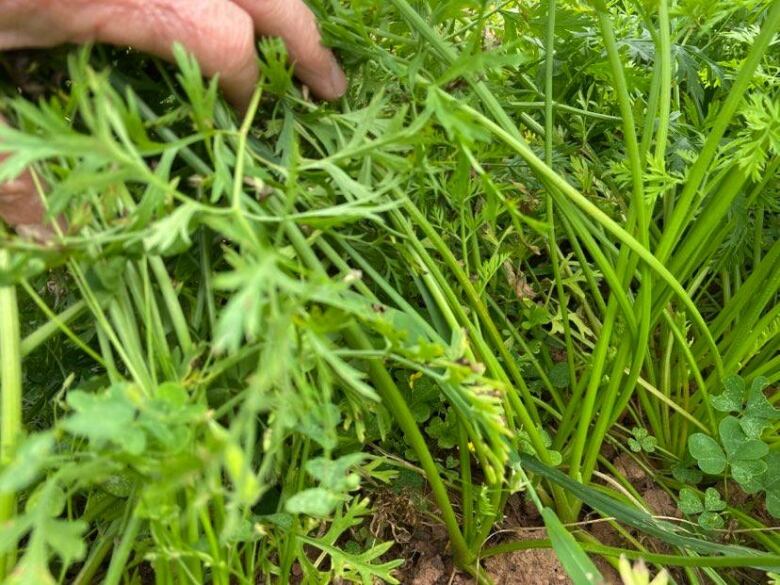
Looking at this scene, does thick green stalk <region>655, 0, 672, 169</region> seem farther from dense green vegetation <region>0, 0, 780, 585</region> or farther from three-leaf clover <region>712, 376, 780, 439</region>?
three-leaf clover <region>712, 376, 780, 439</region>

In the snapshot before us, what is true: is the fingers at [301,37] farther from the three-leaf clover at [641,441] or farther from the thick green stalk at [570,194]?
the three-leaf clover at [641,441]

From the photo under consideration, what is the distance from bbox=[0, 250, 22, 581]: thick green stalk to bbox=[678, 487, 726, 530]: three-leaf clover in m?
0.77

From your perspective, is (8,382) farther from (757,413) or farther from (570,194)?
(757,413)

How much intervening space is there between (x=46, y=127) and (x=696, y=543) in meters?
0.74

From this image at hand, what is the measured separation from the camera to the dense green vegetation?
46 centimetres

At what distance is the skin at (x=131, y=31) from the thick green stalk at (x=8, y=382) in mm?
65

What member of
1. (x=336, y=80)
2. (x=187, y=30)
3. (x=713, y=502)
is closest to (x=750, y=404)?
(x=713, y=502)

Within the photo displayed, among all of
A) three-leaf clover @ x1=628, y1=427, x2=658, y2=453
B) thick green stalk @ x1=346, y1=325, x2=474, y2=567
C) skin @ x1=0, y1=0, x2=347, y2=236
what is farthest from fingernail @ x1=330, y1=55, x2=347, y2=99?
three-leaf clover @ x1=628, y1=427, x2=658, y2=453

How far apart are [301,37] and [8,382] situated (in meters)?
0.42

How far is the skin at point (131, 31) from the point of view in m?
0.57

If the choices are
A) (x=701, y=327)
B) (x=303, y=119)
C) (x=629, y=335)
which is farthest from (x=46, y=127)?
(x=701, y=327)

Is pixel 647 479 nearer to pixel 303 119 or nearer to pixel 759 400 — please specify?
pixel 759 400

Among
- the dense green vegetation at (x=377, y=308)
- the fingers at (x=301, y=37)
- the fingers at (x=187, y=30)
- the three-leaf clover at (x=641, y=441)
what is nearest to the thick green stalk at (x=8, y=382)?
the dense green vegetation at (x=377, y=308)

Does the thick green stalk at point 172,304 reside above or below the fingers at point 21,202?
below
